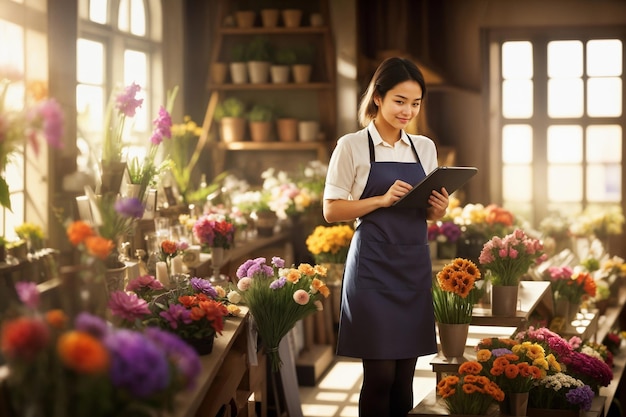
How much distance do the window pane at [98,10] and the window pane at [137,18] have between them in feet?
1.72

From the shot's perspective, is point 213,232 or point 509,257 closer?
point 509,257

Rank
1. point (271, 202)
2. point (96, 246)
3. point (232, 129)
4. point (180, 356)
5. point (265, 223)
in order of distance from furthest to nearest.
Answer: point (232, 129)
point (271, 202)
point (265, 223)
point (96, 246)
point (180, 356)

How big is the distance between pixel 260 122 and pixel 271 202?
1015mm

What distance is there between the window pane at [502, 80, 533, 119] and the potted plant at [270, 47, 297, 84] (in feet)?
6.00

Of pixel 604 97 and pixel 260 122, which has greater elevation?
pixel 604 97

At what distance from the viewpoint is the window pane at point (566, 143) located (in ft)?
27.4

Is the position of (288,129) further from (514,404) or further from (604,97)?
(514,404)

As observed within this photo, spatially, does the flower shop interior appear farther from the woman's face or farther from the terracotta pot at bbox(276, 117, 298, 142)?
the woman's face

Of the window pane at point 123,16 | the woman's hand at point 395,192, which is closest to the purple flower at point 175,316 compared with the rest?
the woman's hand at point 395,192

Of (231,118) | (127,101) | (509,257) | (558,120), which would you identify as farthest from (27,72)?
(558,120)

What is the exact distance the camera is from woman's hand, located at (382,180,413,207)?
368cm

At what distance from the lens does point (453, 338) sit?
169 inches

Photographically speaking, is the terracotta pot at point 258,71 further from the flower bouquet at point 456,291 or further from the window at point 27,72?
the flower bouquet at point 456,291

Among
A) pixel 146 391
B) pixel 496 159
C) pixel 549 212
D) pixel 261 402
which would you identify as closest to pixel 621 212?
pixel 549 212
